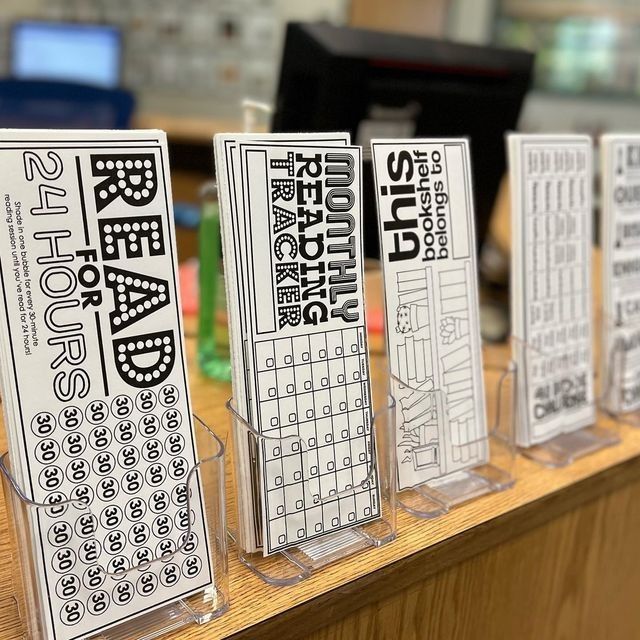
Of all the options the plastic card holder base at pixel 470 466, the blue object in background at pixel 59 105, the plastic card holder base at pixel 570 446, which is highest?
the blue object in background at pixel 59 105

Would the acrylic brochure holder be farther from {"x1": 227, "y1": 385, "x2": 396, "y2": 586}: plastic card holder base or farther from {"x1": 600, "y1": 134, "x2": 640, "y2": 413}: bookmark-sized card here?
{"x1": 227, "y1": 385, "x2": 396, "y2": 586}: plastic card holder base

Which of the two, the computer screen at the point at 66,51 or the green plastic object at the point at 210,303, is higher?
the computer screen at the point at 66,51

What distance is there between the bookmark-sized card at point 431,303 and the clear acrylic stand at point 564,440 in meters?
0.08

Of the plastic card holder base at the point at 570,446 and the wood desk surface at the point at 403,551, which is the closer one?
the wood desk surface at the point at 403,551

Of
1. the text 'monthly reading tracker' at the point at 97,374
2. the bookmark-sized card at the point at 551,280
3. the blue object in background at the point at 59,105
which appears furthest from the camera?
the blue object in background at the point at 59,105

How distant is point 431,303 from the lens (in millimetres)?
738

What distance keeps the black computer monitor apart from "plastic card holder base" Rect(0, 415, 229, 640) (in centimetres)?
47

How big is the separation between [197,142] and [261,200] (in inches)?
117

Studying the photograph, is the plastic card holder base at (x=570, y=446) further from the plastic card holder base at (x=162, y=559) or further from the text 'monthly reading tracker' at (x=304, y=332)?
the plastic card holder base at (x=162, y=559)

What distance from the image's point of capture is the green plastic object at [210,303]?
3.41ft

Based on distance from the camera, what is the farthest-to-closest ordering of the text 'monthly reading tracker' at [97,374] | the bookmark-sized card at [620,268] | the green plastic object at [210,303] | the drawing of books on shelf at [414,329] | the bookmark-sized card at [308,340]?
the green plastic object at [210,303], the bookmark-sized card at [620,268], the drawing of books on shelf at [414,329], the bookmark-sized card at [308,340], the text 'monthly reading tracker' at [97,374]

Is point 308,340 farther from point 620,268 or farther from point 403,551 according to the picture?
point 620,268

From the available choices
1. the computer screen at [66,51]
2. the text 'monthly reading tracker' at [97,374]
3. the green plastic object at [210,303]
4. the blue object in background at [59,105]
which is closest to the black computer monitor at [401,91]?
the green plastic object at [210,303]

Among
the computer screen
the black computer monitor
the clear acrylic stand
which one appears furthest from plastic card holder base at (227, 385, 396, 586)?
the computer screen
